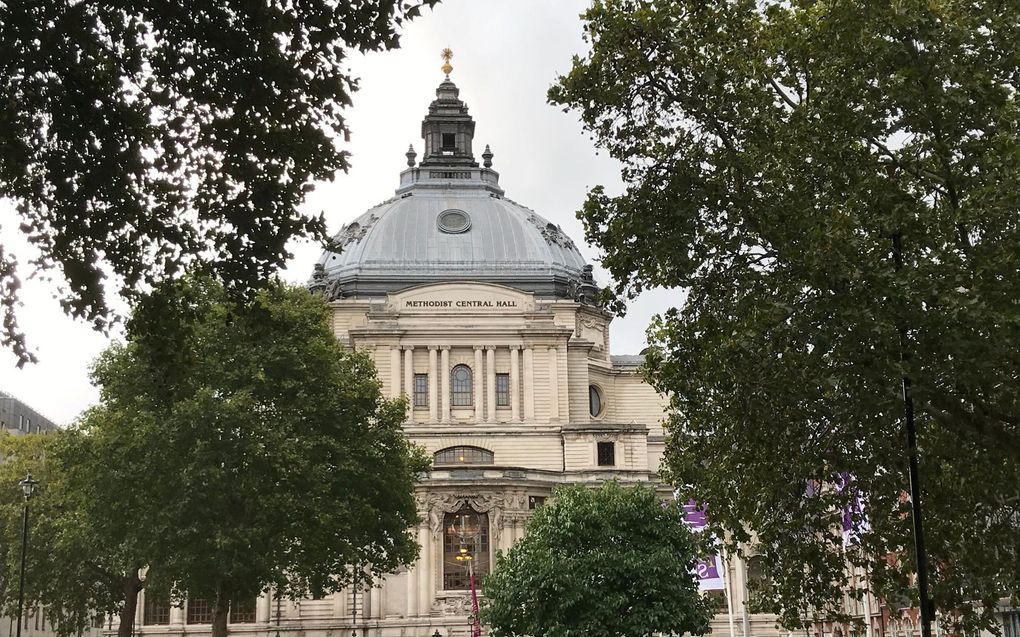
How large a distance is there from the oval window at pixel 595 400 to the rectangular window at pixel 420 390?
14.4 metres

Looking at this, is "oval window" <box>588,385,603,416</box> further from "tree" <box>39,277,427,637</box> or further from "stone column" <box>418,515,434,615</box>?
"tree" <box>39,277,427,637</box>

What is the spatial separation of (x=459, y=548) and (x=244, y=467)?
38.9 meters

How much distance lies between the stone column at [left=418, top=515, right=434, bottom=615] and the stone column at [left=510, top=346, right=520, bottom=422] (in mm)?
13482

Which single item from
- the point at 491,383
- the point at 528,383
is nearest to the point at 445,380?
the point at 491,383

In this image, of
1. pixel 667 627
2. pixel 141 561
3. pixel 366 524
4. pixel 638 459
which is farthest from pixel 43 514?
pixel 638 459

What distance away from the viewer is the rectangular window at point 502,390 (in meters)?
101

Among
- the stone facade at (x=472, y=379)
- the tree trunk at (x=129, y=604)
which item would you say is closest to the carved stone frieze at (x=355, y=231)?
the stone facade at (x=472, y=379)

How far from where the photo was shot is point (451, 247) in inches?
4222

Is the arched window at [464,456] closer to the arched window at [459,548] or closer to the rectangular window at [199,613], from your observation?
the arched window at [459,548]

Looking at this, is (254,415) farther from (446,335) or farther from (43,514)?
(446,335)

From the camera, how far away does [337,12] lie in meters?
21.5

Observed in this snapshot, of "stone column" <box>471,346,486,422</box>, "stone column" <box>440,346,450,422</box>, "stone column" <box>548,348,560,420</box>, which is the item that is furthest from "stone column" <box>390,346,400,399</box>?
"stone column" <box>548,348,560,420</box>

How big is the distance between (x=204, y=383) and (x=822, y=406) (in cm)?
3404

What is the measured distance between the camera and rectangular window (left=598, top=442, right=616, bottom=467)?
320 ft
